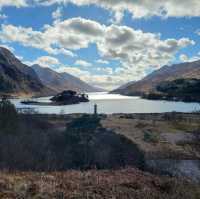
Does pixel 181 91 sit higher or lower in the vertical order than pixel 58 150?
higher

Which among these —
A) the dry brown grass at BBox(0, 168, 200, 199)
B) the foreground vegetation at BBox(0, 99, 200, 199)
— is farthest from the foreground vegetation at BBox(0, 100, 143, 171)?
the dry brown grass at BBox(0, 168, 200, 199)

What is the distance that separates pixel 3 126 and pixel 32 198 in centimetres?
1492

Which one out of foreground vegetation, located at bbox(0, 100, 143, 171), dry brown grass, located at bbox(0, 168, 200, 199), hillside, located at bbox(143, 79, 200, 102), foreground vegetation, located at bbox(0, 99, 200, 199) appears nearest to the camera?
dry brown grass, located at bbox(0, 168, 200, 199)

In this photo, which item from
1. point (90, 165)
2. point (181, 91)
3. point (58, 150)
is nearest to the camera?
point (90, 165)

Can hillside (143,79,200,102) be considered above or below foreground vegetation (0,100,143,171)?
above

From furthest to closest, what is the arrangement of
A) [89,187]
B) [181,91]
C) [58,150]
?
1. [181,91]
2. [58,150]
3. [89,187]

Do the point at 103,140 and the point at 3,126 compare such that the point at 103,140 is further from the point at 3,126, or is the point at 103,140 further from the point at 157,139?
the point at 3,126

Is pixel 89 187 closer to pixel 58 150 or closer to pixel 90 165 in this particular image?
pixel 90 165

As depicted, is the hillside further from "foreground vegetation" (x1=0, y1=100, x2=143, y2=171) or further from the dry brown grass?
the dry brown grass

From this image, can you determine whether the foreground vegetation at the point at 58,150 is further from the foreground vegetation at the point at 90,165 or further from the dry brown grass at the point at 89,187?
the dry brown grass at the point at 89,187

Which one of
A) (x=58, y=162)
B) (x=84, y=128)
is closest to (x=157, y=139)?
(x=84, y=128)

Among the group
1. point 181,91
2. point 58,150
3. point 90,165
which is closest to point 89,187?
point 90,165

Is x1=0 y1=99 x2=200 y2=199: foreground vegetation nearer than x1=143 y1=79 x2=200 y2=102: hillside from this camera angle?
Yes

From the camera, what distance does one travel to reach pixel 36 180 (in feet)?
28.6
